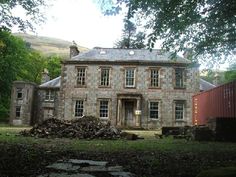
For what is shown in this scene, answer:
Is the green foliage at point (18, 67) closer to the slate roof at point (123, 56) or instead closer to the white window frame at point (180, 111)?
the slate roof at point (123, 56)

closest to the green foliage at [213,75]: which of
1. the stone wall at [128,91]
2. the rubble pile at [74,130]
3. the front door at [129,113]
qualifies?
the stone wall at [128,91]

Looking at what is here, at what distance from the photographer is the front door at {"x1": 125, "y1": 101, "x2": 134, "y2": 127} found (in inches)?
1313

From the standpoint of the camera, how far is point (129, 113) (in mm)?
33625

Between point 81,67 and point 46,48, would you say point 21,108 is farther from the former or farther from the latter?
point 46,48

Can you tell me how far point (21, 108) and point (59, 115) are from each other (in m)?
8.88

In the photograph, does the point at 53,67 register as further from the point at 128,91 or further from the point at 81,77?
the point at 128,91

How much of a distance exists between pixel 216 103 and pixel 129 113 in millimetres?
15142

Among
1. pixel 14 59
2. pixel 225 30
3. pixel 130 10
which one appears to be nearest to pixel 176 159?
pixel 130 10

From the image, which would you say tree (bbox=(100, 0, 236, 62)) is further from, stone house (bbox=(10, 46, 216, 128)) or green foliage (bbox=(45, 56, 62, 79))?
green foliage (bbox=(45, 56, 62, 79))

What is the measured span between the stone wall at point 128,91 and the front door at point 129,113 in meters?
1.03

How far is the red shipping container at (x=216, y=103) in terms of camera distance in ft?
55.5

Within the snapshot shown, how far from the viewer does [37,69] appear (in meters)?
62.3

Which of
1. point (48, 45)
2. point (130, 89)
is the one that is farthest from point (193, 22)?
point (48, 45)

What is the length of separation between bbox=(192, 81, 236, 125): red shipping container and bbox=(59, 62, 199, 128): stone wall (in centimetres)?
Result: 832
